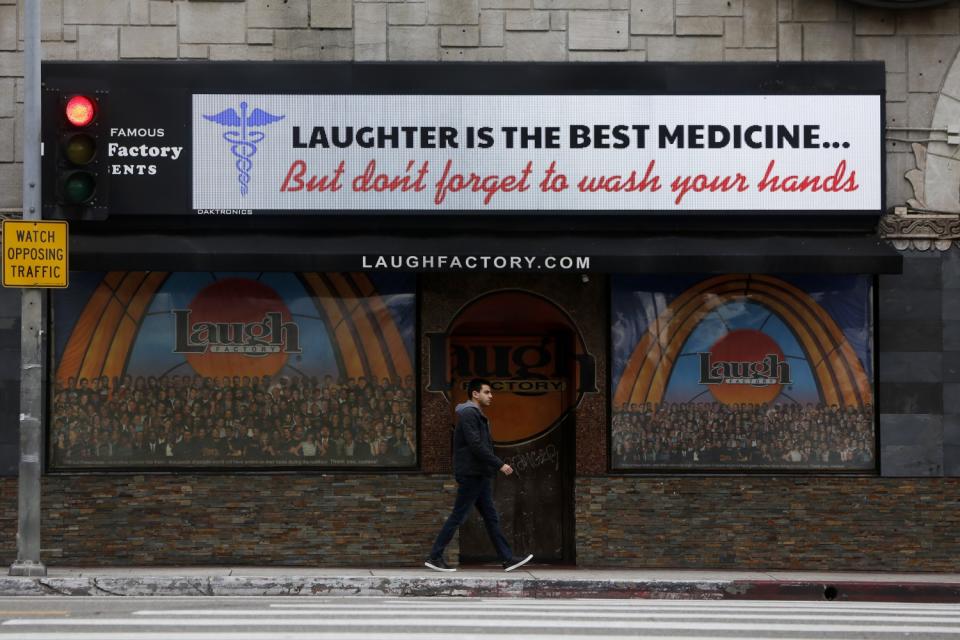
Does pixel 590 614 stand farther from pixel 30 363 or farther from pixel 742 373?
pixel 30 363

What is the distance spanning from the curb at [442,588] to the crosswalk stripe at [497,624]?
2289mm

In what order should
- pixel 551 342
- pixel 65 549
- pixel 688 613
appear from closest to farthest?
pixel 688 613, pixel 65 549, pixel 551 342

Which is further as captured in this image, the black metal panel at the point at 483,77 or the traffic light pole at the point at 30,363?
the black metal panel at the point at 483,77

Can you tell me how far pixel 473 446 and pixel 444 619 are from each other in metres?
3.42

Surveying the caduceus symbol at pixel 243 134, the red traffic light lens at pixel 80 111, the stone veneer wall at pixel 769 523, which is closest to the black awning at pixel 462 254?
the caduceus symbol at pixel 243 134

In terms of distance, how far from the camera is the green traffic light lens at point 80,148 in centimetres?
1366

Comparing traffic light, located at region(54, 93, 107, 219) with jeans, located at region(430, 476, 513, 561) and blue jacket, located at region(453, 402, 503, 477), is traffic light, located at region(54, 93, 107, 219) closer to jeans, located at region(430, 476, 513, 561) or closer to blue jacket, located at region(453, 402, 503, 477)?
blue jacket, located at region(453, 402, 503, 477)

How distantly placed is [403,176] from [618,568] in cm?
455

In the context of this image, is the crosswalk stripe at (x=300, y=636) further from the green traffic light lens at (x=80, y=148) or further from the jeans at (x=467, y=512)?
the green traffic light lens at (x=80, y=148)

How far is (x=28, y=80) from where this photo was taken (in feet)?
44.9

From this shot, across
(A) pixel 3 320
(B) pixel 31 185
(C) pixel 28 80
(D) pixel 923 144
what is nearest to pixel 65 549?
(A) pixel 3 320

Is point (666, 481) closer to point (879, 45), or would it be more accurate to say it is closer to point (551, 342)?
point (551, 342)

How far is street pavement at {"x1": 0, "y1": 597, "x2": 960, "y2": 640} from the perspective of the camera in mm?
10367

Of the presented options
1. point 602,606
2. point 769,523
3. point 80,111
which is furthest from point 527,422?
point 80,111
